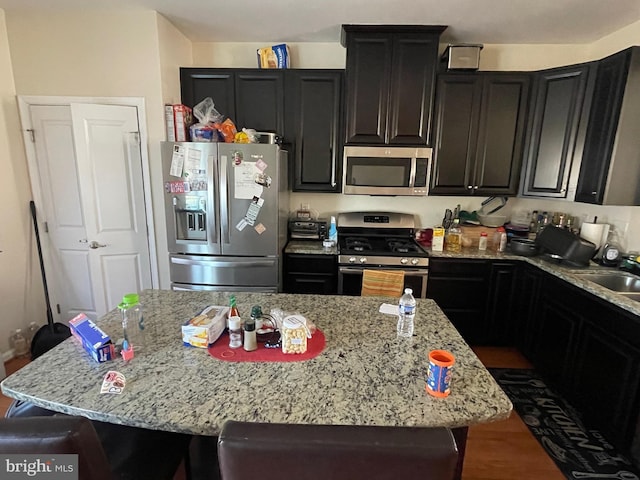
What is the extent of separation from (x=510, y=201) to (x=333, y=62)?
2220 mm

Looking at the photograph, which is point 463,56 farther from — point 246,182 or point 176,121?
point 176,121

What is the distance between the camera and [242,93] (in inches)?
117

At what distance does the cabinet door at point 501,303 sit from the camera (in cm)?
285

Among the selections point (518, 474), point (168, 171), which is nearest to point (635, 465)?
point (518, 474)

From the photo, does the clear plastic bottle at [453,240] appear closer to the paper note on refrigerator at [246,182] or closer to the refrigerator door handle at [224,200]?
the paper note on refrigerator at [246,182]

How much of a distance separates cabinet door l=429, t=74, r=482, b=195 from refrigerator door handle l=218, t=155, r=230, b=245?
1.80 metres

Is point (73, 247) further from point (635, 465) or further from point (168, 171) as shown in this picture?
point (635, 465)

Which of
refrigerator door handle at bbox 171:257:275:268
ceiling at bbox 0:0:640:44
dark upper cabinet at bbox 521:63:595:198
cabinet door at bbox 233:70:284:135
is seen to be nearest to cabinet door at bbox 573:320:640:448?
dark upper cabinet at bbox 521:63:595:198

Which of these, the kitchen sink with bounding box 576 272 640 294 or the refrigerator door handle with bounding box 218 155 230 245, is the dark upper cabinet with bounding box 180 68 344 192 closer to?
the refrigerator door handle with bounding box 218 155 230 245

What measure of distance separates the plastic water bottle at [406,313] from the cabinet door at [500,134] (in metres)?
1.99

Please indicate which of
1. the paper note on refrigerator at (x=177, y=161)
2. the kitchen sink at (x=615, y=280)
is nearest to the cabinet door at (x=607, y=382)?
the kitchen sink at (x=615, y=280)

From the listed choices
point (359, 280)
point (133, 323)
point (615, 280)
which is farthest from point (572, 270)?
point (133, 323)

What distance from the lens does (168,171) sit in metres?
2.60

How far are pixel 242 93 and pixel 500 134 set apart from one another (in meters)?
2.31
